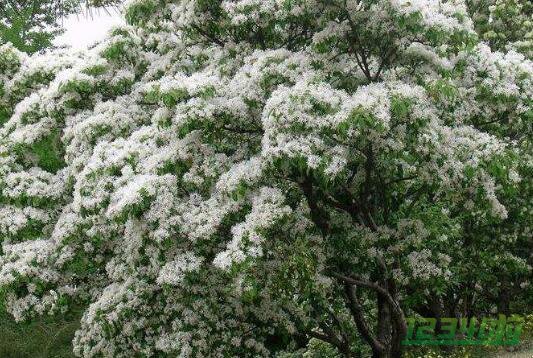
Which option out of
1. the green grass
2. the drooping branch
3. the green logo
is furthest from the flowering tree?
the green grass

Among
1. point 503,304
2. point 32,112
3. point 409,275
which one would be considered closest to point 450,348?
point 503,304

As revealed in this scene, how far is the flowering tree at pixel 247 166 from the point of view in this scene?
24.4 ft

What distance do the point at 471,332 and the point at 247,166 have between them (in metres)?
9.81

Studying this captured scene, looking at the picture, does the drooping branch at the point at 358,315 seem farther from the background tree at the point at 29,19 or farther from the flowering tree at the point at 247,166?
the background tree at the point at 29,19

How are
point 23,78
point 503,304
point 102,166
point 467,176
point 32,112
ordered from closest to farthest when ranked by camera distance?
1. point 467,176
2. point 102,166
3. point 32,112
4. point 23,78
5. point 503,304

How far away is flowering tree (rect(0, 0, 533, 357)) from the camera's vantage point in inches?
293

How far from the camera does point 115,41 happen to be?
1040 centimetres

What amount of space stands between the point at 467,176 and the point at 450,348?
327 inches

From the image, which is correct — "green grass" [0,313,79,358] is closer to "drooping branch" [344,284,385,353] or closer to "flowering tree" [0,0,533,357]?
"flowering tree" [0,0,533,357]

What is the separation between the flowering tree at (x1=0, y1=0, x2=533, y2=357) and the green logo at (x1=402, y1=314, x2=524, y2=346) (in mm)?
3187

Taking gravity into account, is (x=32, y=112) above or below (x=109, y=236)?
above

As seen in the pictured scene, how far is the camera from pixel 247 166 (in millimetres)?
7543

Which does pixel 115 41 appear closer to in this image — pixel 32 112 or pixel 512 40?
pixel 32 112

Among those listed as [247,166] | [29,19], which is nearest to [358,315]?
[247,166]
